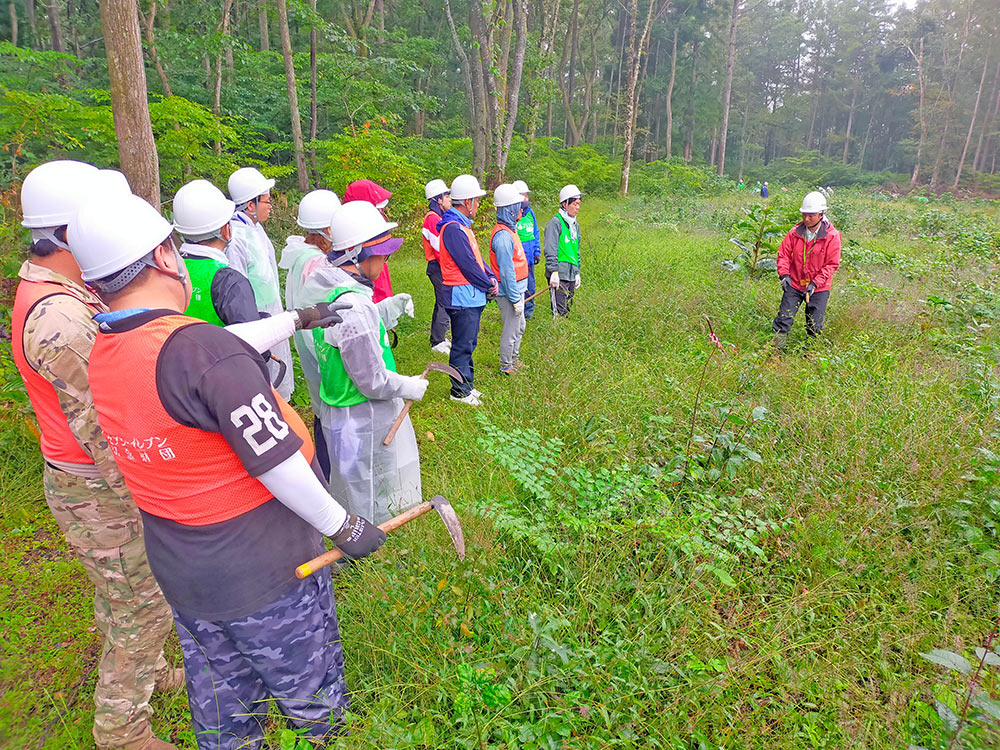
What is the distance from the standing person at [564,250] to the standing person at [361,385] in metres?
4.04

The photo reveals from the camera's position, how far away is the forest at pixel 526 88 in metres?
10.9

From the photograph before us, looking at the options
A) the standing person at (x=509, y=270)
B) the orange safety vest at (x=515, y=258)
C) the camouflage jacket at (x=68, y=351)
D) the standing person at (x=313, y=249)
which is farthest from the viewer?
the orange safety vest at (x=515, y=258)

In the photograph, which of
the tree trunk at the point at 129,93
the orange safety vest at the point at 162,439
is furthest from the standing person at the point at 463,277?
the orange safety vest at the point at 162,439

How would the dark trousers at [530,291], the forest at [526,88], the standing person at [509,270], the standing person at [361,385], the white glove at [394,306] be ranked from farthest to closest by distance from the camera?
the forest at [526,88] → the dark trousers at [530,291] → the standing person at [509,270] → the white glove at [394,306] → the standing person at [361,385]

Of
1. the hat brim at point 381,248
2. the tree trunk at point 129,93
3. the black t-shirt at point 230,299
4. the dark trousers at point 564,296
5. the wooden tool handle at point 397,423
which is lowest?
the dark trousers at point 564,296

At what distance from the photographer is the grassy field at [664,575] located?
2043 mm

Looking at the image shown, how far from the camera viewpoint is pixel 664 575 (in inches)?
102

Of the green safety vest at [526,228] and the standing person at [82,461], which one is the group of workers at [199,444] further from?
the green safety vest at [526,228]

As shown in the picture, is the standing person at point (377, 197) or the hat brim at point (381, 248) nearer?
the hat brim at point (381, 248)

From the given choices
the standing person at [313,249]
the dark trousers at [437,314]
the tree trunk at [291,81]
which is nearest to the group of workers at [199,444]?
the standing person at [313,249]

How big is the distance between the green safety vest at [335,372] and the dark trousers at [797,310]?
500cm

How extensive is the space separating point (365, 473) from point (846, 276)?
26.0 feet

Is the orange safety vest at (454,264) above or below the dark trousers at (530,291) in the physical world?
above

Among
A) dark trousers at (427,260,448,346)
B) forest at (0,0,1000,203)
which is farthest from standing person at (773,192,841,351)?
forest at (0,0,1000,203)
